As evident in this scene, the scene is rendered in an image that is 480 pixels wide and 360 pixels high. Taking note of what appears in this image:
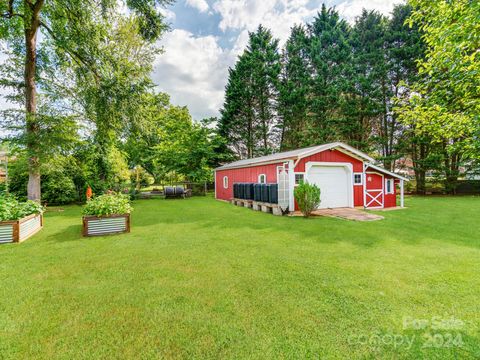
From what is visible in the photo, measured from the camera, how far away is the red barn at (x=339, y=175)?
9273 millimetres

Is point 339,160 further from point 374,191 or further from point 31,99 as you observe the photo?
point 31,99

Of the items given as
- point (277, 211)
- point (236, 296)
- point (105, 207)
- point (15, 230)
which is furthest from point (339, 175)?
point (15, 230)

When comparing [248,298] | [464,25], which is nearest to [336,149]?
[464,25]

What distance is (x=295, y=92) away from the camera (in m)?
20.4

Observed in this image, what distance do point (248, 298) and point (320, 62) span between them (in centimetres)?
2213

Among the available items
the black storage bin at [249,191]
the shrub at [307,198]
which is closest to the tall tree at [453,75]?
the shrub at [307,198]

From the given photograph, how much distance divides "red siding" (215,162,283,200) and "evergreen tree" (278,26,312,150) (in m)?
8.91

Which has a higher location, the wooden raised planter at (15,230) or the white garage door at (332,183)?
the white garage door at (332,183)

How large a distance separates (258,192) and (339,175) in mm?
3943

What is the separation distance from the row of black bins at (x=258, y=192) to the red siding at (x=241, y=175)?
0.64 m

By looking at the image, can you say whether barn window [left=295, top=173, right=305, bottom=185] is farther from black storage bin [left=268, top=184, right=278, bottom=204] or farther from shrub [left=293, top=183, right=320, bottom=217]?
shrub [left=293, top=183, right=320, bottom=217]

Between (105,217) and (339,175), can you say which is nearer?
(105,217)

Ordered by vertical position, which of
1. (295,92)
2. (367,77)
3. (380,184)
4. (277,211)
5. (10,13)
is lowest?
(277,211)

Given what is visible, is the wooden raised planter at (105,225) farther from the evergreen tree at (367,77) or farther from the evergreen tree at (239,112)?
the evergreen tree at (367,77)
